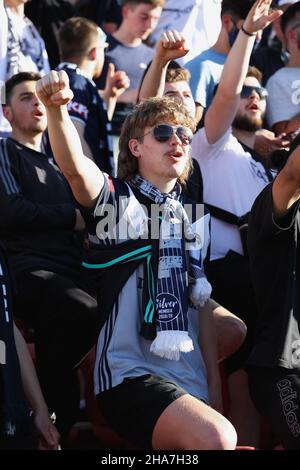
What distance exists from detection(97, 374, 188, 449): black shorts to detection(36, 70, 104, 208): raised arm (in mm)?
782

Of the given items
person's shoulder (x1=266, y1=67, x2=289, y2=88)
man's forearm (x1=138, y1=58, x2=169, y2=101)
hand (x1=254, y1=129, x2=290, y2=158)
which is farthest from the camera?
person's shoulder (x1=266, y1=67, x2=289, y2=88)

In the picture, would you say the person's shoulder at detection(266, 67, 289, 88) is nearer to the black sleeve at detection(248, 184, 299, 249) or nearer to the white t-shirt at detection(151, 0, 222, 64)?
the white t-shirt at detection(151, 0, 222, 64)

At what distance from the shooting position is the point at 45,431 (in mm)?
4055

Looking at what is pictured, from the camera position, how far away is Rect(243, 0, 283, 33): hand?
5316 millimetres

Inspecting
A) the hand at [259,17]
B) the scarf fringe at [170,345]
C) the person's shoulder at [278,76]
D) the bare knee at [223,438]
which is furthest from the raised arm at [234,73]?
the bare knee at [223,438]

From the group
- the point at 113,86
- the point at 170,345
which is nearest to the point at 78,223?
the point at 170,345

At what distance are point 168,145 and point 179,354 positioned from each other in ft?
3.16

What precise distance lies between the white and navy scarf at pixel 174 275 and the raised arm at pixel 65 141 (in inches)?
14.2

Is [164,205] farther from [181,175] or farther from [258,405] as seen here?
[258,405]

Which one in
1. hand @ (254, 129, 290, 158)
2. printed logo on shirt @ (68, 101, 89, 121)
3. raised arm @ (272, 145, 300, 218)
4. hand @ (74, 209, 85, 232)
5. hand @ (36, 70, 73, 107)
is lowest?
hand @ (254, 129, 290, 158)

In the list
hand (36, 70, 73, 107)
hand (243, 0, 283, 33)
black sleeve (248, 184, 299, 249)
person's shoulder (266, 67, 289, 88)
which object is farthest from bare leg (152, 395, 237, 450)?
person's shoulder (266, 67, 289, 88)

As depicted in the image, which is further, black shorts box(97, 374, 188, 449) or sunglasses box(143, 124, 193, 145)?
sunglasses box(143, 124, 193, 145)

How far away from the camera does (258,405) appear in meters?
4.26

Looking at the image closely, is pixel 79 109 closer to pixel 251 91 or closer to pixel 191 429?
pixel 251 91
